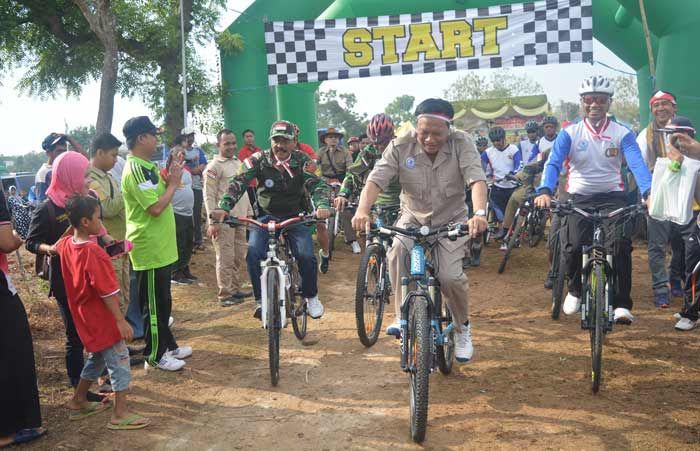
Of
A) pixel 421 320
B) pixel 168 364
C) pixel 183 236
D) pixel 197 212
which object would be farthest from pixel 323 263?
pixel 421 320

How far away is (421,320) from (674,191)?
11.5 ft

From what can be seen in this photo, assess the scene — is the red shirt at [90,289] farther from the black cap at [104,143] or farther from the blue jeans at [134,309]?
the blue jeans at [134,309]

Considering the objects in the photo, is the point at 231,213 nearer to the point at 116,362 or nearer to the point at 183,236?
the point at 183,236

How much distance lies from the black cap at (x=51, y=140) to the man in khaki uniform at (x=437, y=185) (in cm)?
337

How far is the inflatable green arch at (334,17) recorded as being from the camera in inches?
392

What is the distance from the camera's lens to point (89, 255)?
13.1 ft

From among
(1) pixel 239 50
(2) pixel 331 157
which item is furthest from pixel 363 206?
(1) pixel 239 50

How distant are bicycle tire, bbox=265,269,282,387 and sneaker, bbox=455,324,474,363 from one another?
1400mm

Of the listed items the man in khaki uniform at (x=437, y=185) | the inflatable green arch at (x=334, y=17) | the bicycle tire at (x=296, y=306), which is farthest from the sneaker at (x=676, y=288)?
the bicycle tire at (x=296, y=306)

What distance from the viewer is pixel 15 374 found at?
3963mm

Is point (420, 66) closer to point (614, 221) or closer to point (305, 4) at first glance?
point (305, 4)

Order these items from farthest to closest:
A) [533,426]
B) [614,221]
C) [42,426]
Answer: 1. [614,221]
2. [42,426]
3. [533,426]

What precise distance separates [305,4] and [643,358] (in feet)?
30.3

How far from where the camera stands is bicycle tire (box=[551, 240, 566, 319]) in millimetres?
6102
